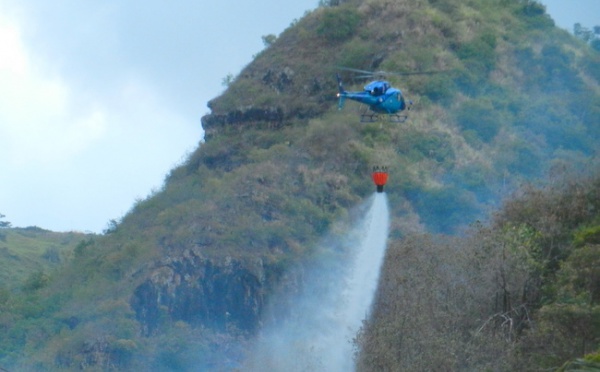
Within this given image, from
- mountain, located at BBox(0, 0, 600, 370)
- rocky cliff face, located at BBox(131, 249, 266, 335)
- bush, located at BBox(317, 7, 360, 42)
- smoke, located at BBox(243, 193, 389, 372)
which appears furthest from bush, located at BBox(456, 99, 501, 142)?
rocky cliff face, located at BBox(131, 249, 266, 335)

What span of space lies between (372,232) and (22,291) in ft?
76.2

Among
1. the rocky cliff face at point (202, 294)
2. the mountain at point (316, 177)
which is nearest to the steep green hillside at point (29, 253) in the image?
the mountain at point (316, 177)

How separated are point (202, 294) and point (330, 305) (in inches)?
335

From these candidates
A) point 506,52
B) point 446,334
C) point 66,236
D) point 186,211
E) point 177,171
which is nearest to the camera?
point 446,334

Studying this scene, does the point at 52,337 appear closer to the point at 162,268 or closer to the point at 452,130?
the point at 162,268

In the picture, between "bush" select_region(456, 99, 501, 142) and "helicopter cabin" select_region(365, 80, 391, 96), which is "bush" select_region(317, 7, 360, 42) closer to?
"bush" select_region(456, 99, 501, 142)

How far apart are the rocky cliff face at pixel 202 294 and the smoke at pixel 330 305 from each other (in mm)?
1717

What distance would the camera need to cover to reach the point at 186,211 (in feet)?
239

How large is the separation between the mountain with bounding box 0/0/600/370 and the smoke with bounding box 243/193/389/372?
94cm

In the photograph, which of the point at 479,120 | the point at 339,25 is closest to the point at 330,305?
the point at 479,120

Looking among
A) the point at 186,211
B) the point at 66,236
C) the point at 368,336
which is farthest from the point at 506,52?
the point at 368,336

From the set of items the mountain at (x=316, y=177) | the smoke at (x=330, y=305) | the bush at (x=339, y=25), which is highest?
the bush at (x=339, y=25)

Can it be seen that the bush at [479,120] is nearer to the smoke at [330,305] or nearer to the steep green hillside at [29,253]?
the smoke at [330,305]

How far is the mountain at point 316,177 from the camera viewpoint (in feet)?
204
